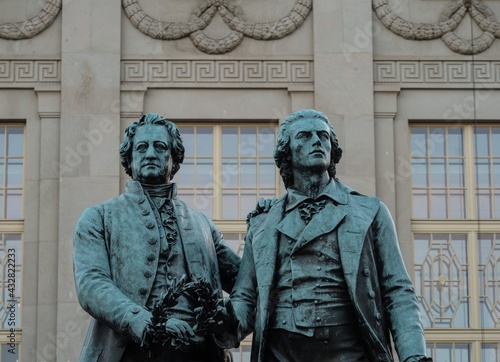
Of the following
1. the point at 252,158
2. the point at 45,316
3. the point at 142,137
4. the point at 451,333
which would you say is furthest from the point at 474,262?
the point at 142,137

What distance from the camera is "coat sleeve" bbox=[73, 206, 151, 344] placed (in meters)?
11.2

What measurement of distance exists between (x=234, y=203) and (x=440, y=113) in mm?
3158

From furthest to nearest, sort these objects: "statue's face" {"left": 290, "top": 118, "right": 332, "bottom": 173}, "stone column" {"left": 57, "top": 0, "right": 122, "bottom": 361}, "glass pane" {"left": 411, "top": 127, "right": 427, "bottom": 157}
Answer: "glass pane" {"left": 411, "top": 127, "right": 427, "bottom": 157}
"stone column" {"left": 57, "top": 0, "right": 122, "bottom": 361}
"statue's face" {"left": 290, "top": 118, "right": 332, "bottom": 173}

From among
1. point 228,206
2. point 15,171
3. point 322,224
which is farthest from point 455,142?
point 322,224

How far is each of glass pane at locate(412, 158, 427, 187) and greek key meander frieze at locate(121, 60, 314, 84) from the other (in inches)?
74.0

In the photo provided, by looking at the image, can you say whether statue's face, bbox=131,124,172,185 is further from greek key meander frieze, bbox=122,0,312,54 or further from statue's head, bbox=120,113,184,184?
greek key meander frieze, bbox=122,0,312,54

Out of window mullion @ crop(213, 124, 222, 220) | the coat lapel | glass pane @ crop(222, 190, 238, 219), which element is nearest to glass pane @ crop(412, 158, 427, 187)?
glass pane @ crop(222, 190, 238, 219)

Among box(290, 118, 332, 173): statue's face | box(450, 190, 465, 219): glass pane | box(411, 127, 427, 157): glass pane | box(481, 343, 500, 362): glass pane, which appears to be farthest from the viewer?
box(411, 127, 427, 157): glass pane

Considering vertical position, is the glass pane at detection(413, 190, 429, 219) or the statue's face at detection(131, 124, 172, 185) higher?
the glass pane at detection(413, 190, 429, 219)

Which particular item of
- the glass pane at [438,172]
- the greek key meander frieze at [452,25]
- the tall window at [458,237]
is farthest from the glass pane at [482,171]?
the greek key meander frieze at [452,25]

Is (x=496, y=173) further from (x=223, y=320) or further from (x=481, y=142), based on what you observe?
(x=223, y=320)

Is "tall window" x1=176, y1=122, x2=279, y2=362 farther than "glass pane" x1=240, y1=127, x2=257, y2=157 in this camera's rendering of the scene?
No

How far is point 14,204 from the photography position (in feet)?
88.4

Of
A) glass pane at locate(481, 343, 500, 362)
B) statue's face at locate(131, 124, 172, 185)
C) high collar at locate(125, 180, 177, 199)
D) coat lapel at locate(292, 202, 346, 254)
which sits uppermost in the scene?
statue's face at locate(131, 124, 172, 185)
